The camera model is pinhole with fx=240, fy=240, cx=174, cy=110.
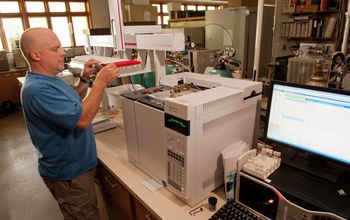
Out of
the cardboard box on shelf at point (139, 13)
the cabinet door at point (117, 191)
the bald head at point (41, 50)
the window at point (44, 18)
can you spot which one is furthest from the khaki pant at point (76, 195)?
the window at point (44, 18)

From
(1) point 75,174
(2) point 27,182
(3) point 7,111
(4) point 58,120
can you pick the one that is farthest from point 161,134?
(3) point 7,111

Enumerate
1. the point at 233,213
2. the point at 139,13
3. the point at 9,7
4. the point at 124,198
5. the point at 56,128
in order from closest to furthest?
the point at 233,213 < the point at 56,128 < the point at 124,198 < the point at 139,13 < the point at 9,7

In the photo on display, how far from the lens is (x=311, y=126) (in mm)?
965

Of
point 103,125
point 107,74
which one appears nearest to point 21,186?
point 103,125

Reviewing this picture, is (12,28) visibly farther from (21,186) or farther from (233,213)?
(233,213)

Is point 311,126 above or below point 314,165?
above

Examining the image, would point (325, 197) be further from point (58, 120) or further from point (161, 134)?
point (58, 120)

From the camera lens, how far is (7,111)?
511cm

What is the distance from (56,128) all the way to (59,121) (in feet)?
0.49

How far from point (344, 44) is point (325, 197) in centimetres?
85

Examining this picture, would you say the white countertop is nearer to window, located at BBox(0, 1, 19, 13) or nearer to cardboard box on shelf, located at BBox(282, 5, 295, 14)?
cardboard box on shelf, located at BBox(282, 5, 295, 14)

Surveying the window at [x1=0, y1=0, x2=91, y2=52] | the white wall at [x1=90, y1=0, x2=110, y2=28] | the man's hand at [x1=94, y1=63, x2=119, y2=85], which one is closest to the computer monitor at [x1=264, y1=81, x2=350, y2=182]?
the man's hand at [x1=94, y1=63, x2=119, y2=85]

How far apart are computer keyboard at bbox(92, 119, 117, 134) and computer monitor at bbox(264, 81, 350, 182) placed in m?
1.22

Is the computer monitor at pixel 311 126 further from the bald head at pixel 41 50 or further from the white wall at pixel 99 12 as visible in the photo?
the white wall at pixel 99 12
